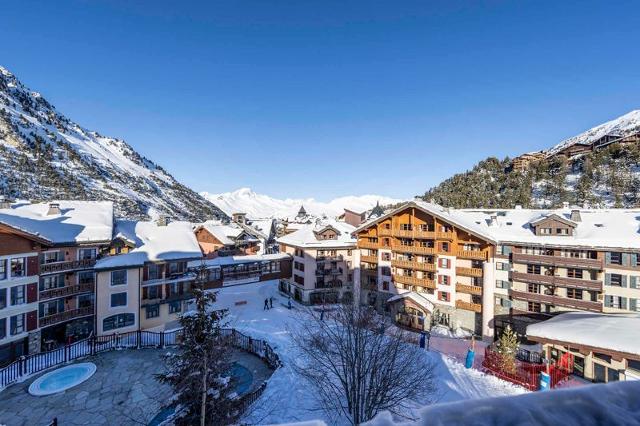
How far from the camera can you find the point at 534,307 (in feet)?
103

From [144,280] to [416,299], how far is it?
28.4 m

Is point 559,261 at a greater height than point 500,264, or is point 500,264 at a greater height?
point 559,261

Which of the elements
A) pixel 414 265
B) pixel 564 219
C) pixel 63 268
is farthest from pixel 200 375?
pixel 564 219

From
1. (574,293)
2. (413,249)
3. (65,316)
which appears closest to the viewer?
(65,316)

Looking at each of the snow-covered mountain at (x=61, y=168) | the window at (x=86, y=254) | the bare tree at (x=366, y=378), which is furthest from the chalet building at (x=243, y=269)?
the snow-covered mountain at (x=61, y=168)

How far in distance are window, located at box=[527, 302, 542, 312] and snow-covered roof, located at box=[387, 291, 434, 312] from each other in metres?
9.40

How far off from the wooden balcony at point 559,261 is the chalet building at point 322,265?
64.1 feet

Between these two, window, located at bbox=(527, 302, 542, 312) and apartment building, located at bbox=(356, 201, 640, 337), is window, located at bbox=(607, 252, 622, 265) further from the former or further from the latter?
window, located at bbox=(527, 302, 542, 312)

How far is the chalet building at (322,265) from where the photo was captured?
41.2 m

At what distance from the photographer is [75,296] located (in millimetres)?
26562

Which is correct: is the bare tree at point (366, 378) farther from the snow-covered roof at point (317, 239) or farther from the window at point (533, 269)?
the snow-covered roof at point (317, 239)

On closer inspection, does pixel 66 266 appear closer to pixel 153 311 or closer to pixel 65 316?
pixel 65 316

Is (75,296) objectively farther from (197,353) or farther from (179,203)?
(179,203)

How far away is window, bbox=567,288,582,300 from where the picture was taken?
29.2m
